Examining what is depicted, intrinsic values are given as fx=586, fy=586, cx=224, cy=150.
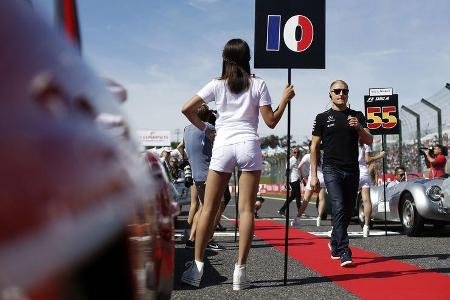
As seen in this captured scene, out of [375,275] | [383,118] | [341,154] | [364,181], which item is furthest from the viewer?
[383,118]

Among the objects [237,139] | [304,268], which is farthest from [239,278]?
[304,268]

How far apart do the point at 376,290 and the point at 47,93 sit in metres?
3.84

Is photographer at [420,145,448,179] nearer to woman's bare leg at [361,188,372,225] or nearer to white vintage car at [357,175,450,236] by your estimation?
white vintage car at [357,175,450,236]

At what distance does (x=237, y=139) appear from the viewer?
3.96 metres

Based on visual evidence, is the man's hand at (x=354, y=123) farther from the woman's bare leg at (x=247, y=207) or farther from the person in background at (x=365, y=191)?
the person in background at (x=365, y=191)

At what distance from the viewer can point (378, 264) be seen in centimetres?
542

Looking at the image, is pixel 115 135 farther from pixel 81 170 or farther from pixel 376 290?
pixel 376 290

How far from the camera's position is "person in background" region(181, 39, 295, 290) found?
394 centimetres

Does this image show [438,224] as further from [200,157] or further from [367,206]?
[200,157]

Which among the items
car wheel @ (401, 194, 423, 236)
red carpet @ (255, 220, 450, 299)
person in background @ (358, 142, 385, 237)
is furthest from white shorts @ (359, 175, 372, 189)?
red carpet @ (255, 220, 450, 299)

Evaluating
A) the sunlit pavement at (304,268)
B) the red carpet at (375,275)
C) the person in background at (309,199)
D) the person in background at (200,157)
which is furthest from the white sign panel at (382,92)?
the person in background at (200,157)

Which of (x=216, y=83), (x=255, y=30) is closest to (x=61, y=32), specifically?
(x=216, y=83)

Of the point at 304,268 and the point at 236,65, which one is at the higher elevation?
the point at 236,65

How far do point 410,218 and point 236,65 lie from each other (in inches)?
194
